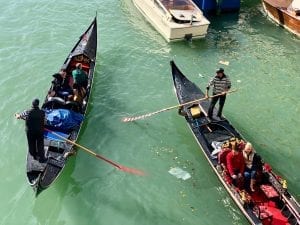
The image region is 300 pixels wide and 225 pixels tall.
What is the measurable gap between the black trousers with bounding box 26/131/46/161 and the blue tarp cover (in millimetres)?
1309

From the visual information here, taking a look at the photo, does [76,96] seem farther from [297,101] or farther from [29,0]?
[29,0]

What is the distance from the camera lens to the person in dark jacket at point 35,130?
8969 millimetres

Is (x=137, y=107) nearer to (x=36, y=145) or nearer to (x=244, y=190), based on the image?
(x=36, y=145)

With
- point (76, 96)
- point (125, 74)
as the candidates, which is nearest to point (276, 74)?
point (125, 74)

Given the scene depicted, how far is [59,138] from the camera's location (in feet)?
34.6

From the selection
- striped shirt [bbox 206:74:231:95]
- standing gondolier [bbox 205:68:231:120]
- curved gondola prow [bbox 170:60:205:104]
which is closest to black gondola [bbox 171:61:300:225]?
curved gondola prow [bbox 170:60:205:104]

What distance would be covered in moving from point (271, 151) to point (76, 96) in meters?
5.60

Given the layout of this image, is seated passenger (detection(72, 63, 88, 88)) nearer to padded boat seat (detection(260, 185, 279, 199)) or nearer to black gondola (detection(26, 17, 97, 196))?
black gondola (detection(26, 17, 97, 196))

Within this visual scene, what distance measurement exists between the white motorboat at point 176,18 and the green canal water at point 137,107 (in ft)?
1.26

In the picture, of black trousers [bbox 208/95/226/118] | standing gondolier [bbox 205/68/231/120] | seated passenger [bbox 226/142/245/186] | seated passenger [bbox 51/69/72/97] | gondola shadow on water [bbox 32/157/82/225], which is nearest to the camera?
gondola shadow on water [bbox 32/157/82/225]

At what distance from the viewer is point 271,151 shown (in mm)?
11844

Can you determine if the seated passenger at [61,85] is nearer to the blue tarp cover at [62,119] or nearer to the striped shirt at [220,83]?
the blue tarp cover at [62,119]

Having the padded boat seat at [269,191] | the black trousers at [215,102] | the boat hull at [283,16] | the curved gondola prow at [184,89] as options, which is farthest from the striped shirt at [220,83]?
the boat hull at [283,16]

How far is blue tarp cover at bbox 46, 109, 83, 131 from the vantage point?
426 inches
